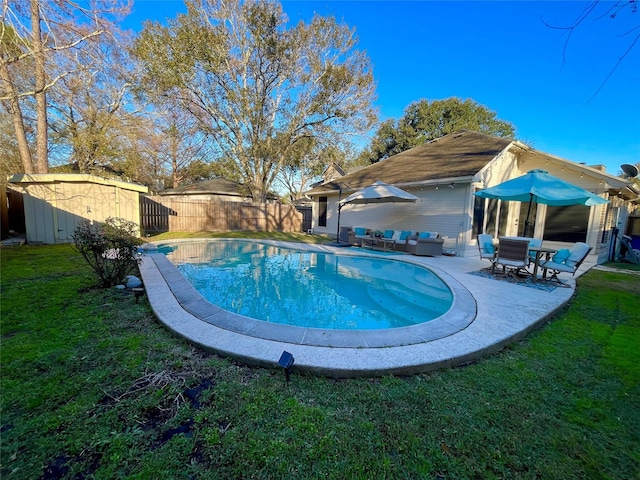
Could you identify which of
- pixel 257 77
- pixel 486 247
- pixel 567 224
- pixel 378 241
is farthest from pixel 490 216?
pixel 257 77

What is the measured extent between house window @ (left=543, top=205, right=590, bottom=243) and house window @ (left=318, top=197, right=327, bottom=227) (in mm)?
11185

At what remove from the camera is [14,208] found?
37.6ft

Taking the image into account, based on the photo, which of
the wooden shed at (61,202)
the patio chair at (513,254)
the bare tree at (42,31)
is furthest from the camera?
the wooden shed at (61,202)

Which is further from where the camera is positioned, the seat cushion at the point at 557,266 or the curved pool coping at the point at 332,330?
the seat cushion at the point at 557,266

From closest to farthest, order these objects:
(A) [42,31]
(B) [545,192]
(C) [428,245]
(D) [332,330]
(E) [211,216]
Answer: (D) [332,330]
(B) [545,192]
(A) [42,31]
(C) [428,245]
(E) [211,216]

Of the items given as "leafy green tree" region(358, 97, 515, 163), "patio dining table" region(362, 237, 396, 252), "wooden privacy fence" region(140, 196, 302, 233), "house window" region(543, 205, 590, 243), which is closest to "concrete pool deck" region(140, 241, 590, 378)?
"patio dining table" region(362, 237, 396, 252)

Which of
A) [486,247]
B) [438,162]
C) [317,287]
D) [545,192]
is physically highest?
[438,162]

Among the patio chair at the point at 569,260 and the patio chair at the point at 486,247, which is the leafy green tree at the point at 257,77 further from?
the patio chair at the point at 569,260

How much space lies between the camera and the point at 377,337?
3.26 metres

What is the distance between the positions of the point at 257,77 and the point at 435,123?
1830 centimetres

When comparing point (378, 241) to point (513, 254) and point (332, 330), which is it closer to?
point (513, 254)

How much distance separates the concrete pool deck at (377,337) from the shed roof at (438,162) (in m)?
6.00

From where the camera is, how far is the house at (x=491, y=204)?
9.51 meters

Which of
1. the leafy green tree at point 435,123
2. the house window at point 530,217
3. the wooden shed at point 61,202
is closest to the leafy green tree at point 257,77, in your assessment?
the wooden shed at point 61,202
